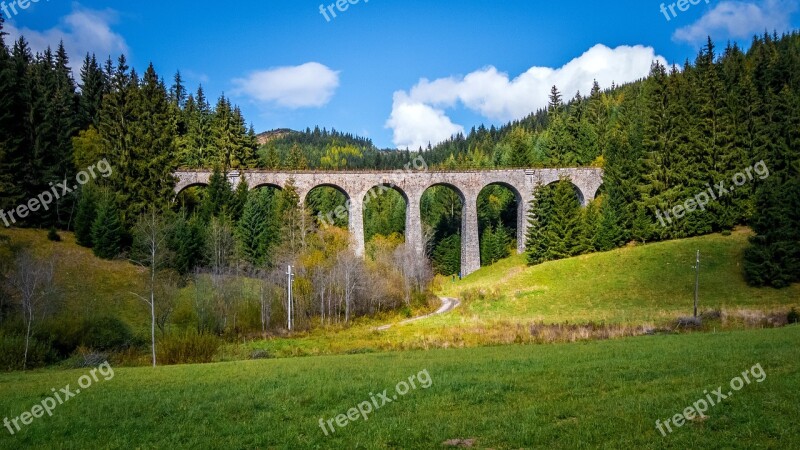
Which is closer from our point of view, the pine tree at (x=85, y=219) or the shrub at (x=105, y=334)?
the shrub at (x=105, y=334)

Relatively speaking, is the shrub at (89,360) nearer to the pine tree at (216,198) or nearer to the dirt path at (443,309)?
the dirt path at (443,309)

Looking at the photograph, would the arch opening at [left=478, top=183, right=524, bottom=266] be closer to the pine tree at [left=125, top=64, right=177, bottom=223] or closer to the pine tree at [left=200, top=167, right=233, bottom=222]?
the pine tree at [left=200, top=167, right=233, bottom=222]

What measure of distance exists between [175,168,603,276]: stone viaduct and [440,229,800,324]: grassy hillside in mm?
11430

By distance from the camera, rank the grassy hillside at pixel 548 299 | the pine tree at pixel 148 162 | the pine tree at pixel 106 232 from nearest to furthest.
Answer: the grassy hillside at pixel 548 299, the pine tree at pixel 106 232, the pine tree at pixel 148 162

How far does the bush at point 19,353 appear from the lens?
24.4 metres

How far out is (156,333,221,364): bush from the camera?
24188 millimetres

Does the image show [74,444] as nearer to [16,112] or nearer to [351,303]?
[351,303]

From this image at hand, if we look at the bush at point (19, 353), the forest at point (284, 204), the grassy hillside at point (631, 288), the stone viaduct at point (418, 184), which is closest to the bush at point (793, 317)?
the grassy hillside at point (631, 288)

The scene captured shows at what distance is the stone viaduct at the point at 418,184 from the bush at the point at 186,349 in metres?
29.9

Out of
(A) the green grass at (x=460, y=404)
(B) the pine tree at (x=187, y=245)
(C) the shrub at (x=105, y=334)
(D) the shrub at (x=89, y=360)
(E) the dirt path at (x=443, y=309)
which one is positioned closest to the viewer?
(A) the green grass at (x=460, y=404)

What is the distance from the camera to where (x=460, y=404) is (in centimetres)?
1145

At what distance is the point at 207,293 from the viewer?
119 feet

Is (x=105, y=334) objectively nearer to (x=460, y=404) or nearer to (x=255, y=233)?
(x=255, y=233)

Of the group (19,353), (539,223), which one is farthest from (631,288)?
(19,353)
